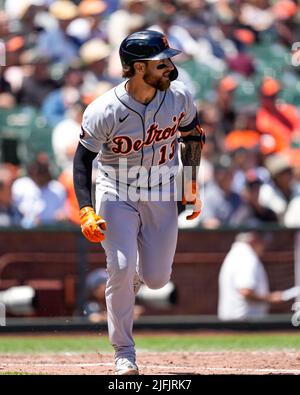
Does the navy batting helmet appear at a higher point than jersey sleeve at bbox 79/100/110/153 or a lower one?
higher

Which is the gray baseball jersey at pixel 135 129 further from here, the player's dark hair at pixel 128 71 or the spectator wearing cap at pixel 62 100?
the spectator wearing cap at pixel 62 100

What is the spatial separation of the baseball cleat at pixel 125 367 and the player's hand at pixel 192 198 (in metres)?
1.07

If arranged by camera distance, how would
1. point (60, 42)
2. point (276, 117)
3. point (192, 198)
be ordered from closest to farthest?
point (192, 198)
point (276, 117)
point (60, 42)

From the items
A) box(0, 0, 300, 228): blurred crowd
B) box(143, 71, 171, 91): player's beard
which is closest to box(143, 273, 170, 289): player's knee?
box(143, 71, 171, 91): player's beard

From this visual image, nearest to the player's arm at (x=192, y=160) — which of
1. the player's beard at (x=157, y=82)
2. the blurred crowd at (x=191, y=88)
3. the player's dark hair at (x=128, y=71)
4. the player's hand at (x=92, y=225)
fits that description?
the player's beard at (x=157, y=82)

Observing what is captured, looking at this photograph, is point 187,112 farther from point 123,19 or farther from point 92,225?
point 123,19

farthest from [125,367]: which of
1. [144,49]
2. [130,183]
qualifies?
[144,49]

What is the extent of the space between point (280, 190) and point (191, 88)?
2.14 m

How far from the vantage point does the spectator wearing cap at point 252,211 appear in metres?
11.7

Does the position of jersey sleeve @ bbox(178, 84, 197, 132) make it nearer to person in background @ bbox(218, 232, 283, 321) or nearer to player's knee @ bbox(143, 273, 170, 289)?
player's knee @ bbox(143, 273, 170, 289)

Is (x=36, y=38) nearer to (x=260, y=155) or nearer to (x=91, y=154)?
(x=260, y=155)

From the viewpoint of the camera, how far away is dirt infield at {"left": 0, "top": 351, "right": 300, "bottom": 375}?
22.2 ft

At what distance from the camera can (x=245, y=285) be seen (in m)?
11.1

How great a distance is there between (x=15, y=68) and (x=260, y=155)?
3.28 m
